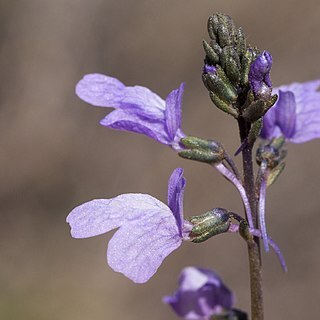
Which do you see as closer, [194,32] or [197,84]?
[197,84]

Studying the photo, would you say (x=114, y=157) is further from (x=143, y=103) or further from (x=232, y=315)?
(x=232, y=315)

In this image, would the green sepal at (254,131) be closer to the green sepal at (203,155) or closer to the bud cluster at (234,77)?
the bud cluster at (234,77)

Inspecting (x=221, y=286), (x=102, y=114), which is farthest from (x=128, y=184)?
(x=221, y=286)

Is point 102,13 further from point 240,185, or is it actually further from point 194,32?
point 240,185

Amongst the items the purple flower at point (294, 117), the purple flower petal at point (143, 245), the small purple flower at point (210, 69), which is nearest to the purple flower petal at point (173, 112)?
the small purple flower at point (210, 69)

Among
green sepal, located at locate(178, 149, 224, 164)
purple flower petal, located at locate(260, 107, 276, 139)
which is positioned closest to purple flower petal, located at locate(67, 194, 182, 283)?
green sepal, located at locate(178, 149, 224, 164)

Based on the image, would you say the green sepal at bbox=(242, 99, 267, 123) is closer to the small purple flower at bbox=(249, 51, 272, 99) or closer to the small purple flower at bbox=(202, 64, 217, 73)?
the small purple flower at bbox=(249, 51, 272, 99)
